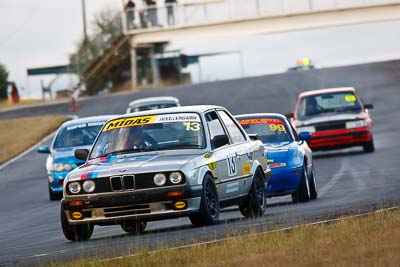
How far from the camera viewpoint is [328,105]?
3038 centimetres

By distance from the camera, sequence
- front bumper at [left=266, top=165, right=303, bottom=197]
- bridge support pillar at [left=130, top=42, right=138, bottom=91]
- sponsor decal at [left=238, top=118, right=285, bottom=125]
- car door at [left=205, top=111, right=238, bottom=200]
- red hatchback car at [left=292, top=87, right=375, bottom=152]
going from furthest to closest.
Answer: bridge support pillar at [left=130, top=42, right=138, bottom=91] < red hatchback car at [left=292, top=87, right=375, bottom=152] < sponsor decal at [left=238, top=118, right=285, bottom=125] < front bumper at [left=266, top=165, right=303, bottom=197] < car door at [left=205, top=111, right=238, bottom=200]

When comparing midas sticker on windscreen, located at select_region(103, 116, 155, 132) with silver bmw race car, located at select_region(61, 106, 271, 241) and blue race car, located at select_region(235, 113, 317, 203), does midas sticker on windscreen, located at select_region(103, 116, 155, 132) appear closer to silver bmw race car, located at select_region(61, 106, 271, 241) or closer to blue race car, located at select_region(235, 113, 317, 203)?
silver bmw race car, located at select_region(61, 106, 271, 241)

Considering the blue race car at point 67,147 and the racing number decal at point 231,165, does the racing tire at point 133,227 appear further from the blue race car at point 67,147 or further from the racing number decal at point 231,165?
the blue race car at point 67,147

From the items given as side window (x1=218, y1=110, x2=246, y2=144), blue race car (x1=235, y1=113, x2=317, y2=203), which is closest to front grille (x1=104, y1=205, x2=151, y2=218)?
side window (x1=218, y1=110, x2=246, y2=144)

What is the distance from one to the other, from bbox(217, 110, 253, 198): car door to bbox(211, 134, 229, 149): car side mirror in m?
0.12

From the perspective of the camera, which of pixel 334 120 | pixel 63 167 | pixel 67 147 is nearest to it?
pixel 63 167

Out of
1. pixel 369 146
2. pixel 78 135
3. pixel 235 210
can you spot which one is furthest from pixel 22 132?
pixel 235 210

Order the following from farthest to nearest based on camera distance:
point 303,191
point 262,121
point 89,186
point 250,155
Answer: point 262,121 < point 303,191 < point 250,155 < point 89,186

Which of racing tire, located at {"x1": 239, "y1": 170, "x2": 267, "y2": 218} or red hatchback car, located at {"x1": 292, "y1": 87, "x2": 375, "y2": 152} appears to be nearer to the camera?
racing tire, located at {"x1": 239, "y1": 170, "x2": 267, "y2": 218}

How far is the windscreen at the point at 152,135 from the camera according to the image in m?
14.5

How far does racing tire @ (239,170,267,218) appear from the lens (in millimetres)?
15312

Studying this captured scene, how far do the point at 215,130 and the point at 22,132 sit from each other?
34315mm

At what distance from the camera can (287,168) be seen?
1808cm

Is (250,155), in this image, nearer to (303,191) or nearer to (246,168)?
(246,168)
